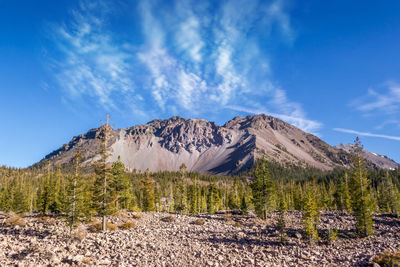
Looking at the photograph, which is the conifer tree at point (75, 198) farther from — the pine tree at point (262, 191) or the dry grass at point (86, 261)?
the pine tree at point (262, 191)

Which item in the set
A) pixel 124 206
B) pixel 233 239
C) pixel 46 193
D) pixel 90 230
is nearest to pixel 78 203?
pixel 90 230

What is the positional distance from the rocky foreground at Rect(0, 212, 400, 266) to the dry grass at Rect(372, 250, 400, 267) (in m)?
0.96

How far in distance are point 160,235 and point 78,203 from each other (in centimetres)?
1077

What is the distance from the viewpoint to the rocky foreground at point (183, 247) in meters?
20.5

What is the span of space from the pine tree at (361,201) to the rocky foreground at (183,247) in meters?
1.34

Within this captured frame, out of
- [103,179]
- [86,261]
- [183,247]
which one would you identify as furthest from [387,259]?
[103,179]

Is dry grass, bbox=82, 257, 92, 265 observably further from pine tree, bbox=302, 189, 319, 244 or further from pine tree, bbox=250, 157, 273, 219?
pine tree, bbox=250, 157, 273, 219

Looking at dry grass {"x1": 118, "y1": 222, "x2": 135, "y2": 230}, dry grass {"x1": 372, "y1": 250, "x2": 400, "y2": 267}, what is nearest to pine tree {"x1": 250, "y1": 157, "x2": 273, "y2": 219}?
dry grass {"x1": 372, "y1": 250, "x2": 400, "y2": 267}

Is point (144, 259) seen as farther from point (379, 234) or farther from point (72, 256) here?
point (379, 234)

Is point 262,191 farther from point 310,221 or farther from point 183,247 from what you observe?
point 183,247

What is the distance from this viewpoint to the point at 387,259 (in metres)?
20.3

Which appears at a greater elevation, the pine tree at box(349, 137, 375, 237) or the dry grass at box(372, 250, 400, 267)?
the pine tree at box(349, 137, 375, 237)

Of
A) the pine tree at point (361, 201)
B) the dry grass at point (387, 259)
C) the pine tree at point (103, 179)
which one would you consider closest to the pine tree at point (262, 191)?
the pine tree at point (361, 201)

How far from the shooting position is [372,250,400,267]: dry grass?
1960cm
